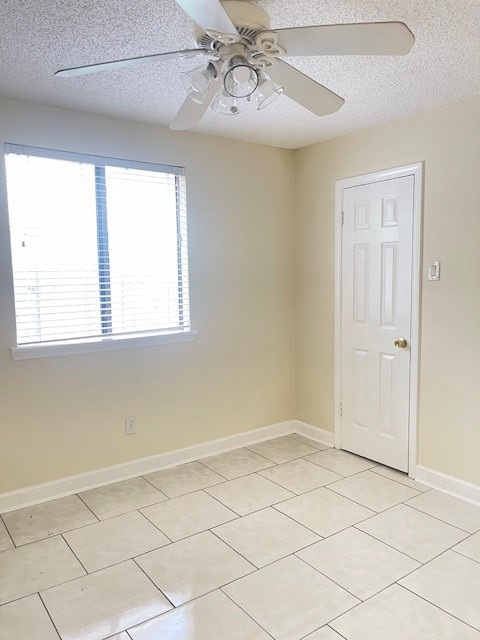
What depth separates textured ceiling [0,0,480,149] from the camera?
1.76m

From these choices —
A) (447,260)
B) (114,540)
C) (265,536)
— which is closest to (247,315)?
(447,260)

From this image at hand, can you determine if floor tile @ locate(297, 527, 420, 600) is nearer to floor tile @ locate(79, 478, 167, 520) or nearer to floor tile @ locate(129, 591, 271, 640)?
floor tile @ locate(129, 591, 271, 640)

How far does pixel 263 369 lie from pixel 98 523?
1.75m

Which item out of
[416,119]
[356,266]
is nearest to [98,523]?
[356,266]

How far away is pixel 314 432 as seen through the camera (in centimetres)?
393

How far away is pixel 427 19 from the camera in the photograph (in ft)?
6.01

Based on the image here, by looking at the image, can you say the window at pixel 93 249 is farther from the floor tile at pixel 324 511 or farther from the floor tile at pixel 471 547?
the floor tile at pixel 471 547

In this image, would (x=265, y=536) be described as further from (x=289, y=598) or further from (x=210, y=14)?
(x=210, y=14)

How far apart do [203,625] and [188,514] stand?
0.87 m

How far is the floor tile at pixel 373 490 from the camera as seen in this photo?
2850 mm

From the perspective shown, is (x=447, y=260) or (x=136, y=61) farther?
(x=447, y=260)

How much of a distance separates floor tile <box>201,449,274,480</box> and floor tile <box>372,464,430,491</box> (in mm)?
757

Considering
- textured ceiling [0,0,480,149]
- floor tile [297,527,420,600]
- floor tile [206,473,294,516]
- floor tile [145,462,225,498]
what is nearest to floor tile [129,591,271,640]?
floor tile [297,527,420,600]

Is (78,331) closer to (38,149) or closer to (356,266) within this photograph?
(38,149)
